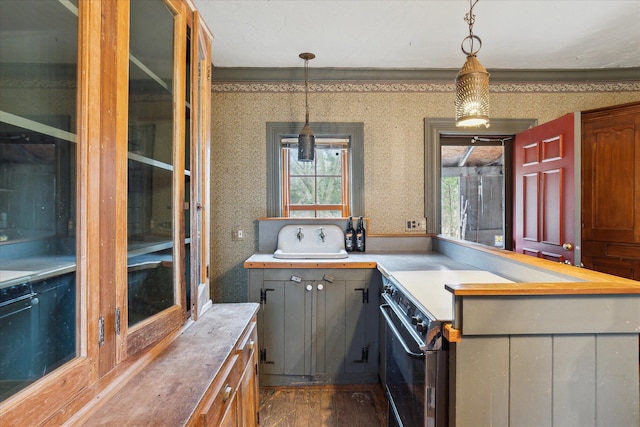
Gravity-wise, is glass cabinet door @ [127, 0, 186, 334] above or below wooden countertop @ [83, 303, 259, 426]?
above

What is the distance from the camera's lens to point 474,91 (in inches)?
65.7

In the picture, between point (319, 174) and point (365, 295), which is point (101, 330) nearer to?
point (365, 295)

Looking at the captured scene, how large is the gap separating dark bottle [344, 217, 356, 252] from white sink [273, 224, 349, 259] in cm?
4

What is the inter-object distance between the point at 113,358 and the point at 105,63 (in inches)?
29.9

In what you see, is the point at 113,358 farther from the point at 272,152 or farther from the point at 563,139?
the point at 563,139

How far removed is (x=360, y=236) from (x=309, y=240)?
1.51 ft

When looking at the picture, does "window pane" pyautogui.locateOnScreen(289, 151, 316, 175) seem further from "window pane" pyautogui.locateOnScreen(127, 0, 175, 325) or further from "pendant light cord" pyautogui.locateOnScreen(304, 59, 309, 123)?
"window pane" pyautogui.locateOnScreen(127, 0, 175, 325)

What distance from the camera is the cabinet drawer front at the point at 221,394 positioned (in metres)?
0.96

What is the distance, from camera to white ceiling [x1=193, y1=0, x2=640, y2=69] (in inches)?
87.1

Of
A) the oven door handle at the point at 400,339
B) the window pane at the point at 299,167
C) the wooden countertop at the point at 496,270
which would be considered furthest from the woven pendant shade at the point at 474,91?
the window pane at the point at 299,167

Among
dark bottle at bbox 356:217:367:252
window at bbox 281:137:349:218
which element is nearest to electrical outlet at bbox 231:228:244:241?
window at bbox 281:137:349:218

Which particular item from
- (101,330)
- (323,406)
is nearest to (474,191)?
(323,406)

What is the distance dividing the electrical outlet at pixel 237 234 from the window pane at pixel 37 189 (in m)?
2.38

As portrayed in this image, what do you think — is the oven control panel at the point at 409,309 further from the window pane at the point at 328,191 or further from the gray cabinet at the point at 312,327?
the window pane at the point at 328,191
